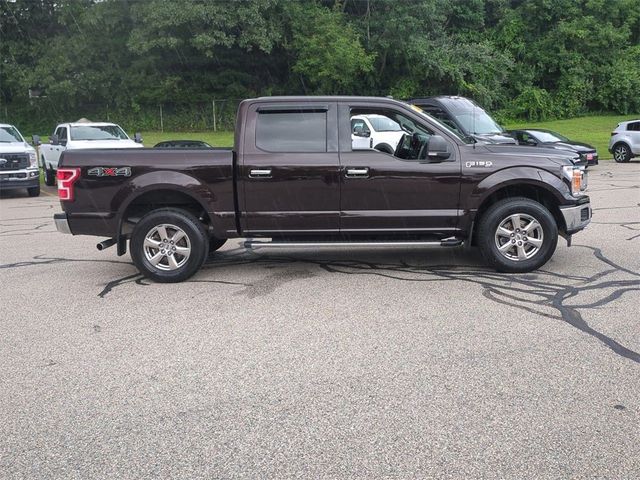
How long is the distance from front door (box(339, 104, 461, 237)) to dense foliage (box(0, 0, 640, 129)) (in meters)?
30.3

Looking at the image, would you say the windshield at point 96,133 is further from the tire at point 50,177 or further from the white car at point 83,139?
the tire at point 50,177

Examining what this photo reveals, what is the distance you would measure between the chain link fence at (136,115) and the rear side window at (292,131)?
31.9 meters

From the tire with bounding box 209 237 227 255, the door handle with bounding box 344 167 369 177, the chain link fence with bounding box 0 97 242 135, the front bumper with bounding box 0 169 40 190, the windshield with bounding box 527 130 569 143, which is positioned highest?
the chain link fence with bounding box 0 97 242 135

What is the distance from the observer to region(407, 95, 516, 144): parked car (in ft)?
44.1

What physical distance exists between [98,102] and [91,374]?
136ft

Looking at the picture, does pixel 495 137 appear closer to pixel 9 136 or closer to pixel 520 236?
pixel 520 236

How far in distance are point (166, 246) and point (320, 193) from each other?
1.80m

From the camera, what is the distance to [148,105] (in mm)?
41250

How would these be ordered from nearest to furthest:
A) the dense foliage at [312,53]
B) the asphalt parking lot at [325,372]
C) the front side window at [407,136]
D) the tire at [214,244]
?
1. the asphalt parking lot at [325,372]
2. the front side window at [407,136]
3. the tire at [214,244]
4. the dense foliage at [312,53]

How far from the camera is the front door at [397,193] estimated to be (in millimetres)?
7117

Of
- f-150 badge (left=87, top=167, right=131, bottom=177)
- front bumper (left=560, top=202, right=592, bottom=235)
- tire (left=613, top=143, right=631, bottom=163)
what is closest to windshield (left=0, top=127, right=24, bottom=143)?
f-150 badge (left=87, top=167, right=131, bottom=177)

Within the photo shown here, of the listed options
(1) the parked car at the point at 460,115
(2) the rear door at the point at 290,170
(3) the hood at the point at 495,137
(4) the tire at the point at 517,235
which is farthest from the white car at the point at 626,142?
(2) the rear door at the point at 290,170

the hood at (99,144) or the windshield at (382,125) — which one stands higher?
the windshield at (382,125)

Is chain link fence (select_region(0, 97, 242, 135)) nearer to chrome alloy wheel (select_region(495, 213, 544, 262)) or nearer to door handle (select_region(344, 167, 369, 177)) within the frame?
door handle (select_region(344, 167, 369, 177))
